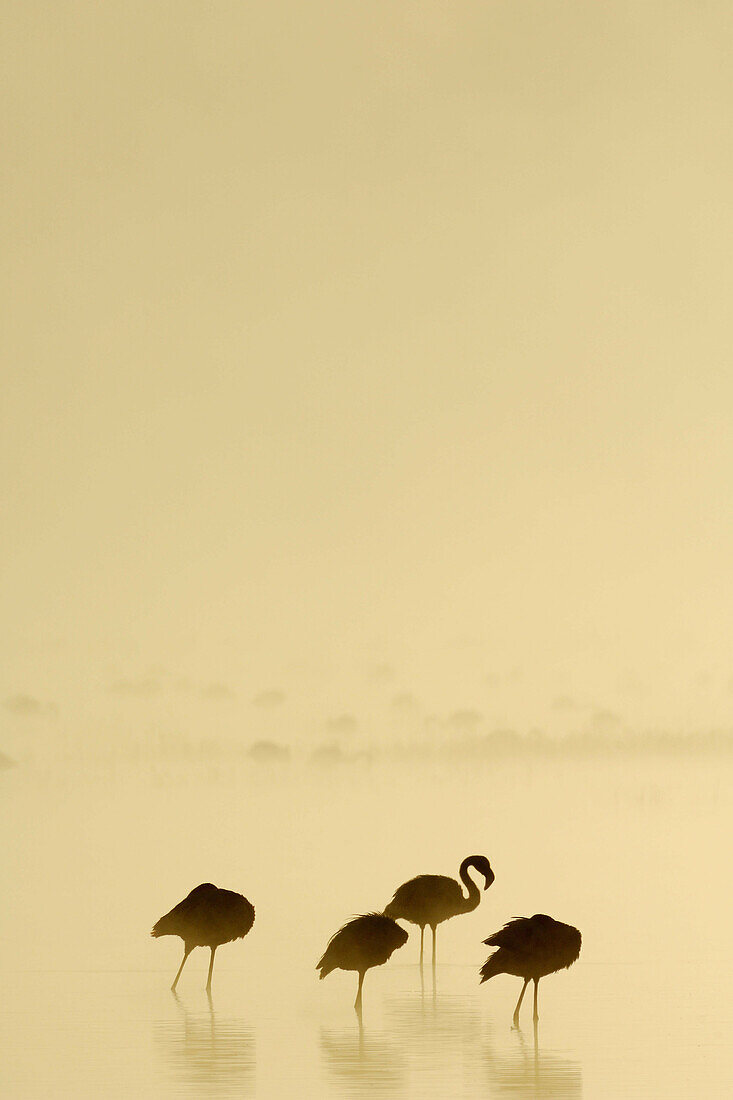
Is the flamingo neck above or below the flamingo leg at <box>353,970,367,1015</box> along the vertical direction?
above

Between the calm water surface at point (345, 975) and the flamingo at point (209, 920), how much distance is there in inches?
18.3

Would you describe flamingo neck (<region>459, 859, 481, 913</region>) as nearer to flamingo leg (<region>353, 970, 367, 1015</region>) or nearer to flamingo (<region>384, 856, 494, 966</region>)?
flamingo (<region>384, 856, 494, 966</region>)

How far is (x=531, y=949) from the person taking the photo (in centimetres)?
A: 1352

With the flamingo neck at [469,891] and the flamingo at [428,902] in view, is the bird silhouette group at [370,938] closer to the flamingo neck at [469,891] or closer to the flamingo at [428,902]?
the flamingo at [428,902]

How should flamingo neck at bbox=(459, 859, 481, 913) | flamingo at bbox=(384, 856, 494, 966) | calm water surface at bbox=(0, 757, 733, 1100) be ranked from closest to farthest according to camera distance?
calm water surface at bbox=(0, 757, 733, 1100)
flamingo at bbox=(384, 856, 494, 966)
flamingo neck at bbox=(459, 859, 481, 913)

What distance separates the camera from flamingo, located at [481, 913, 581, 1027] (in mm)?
13508

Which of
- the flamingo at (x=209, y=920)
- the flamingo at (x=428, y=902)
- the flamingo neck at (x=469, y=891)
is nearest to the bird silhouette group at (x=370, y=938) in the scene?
the flamingo at (x=209, y=920)

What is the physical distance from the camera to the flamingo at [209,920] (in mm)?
14789

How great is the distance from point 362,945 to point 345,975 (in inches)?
81.2

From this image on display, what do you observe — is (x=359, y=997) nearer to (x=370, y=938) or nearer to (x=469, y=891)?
(x=370, y=938)

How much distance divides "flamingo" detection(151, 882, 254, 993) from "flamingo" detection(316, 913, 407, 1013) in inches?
43.4

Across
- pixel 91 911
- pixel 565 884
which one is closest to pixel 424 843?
pixel 565 884

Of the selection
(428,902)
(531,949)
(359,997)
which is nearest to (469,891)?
(428,902)

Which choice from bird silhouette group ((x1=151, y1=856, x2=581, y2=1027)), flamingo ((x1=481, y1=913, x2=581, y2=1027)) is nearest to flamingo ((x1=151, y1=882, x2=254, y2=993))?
bird silhouette group ((x1=151, y1=856, x2=581, y2=1027))
